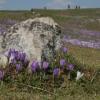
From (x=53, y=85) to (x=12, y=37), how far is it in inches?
78.1

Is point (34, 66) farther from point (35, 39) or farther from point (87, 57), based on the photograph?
point (87, 57)

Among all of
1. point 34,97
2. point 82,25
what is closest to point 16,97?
point 34,97

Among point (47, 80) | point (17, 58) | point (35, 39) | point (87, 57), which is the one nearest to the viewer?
point (47, 80)

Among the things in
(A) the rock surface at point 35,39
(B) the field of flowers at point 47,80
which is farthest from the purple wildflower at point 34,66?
(A) the rock surface at point 35,39

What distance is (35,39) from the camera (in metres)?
9.66

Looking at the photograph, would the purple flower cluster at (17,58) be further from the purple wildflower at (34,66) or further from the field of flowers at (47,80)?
the purple wildflower at (34,66)

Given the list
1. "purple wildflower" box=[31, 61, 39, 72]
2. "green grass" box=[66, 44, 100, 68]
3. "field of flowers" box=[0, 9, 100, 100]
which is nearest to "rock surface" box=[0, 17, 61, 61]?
"field of flowers" box=[0, 9, 100, 100]

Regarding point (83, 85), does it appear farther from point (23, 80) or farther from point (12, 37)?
point (12, 37)

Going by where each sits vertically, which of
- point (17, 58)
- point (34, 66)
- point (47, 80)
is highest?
point (17, 58)

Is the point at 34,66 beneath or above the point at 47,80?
above

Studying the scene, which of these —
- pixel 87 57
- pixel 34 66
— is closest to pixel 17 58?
pixel 34 66

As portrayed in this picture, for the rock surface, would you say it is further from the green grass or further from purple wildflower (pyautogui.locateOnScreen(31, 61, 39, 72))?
the green grass

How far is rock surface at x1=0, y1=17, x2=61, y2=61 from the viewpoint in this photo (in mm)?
9477

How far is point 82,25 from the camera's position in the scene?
5856 centimetres
